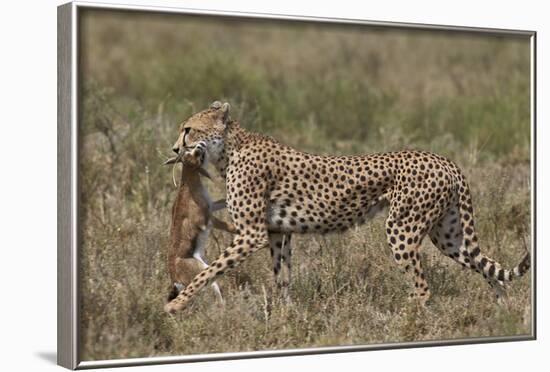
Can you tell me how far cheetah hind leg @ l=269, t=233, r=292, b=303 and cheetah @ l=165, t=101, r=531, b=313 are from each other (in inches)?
0.5

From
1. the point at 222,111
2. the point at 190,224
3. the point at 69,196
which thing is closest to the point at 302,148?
the point at 190,224

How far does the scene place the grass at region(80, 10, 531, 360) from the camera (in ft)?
23.2

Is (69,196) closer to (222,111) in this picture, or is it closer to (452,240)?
(222,111)

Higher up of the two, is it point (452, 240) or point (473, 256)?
point (452, 240)

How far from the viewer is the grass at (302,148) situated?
7.06 m

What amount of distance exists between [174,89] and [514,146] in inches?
135

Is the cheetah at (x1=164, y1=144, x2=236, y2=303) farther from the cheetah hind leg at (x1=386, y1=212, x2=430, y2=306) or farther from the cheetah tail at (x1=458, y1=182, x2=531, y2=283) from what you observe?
the cheetah tail at (x1=458, y1=182, x2=531, y2=283)

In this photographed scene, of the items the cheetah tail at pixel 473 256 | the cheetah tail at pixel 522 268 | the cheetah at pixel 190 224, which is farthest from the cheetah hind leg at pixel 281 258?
the cheetah tail at pixel 522 268

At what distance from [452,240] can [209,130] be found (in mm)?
1760

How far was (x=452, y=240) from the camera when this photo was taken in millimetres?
7711

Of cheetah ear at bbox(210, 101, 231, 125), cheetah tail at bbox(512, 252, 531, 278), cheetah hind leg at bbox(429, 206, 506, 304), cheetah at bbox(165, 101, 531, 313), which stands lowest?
cheetah tail at bbox(512, 252, 531, 278)

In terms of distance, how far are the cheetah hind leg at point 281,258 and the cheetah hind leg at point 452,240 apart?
0.97m

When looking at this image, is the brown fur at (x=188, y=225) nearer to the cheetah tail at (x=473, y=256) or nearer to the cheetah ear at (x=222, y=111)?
the cheetah ear at (x=222, y=111)

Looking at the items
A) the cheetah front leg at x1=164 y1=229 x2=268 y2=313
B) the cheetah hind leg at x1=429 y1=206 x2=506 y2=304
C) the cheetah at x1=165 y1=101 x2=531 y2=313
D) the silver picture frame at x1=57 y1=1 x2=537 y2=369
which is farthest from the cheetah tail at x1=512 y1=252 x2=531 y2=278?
the silver picture frame at x1=57 y1=1 x2=537 y2=369
